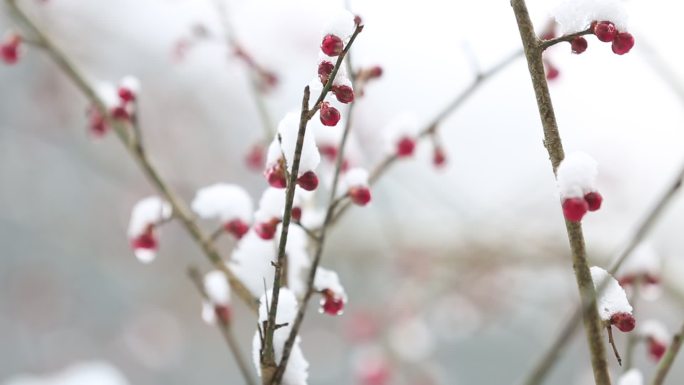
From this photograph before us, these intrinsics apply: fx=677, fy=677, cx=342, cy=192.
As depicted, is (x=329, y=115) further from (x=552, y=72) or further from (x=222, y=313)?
(x=552, y=72)

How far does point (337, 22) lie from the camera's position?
2.89 feet

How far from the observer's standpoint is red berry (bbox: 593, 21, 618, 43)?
869 millimetres

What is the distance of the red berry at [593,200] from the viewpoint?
31.6 inches

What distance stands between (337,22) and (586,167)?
36 centimetres

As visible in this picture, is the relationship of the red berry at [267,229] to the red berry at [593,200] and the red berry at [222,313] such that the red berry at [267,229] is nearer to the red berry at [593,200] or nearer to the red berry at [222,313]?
the red berry at [222,313]

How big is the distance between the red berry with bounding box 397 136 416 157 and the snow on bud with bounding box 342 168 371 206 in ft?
1.31

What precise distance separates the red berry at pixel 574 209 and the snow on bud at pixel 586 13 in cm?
25

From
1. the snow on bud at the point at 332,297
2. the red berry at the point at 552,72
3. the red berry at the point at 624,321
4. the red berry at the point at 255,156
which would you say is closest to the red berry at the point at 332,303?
the snow on bud at the point at 332,297

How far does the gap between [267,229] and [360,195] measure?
16cm

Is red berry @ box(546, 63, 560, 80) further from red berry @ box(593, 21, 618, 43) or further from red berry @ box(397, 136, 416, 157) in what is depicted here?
red berry @ box(593, 21, 618, 43)

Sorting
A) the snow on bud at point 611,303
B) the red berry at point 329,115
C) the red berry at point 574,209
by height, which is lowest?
the snow on bud at point 611,303

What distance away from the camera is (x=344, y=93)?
2.71ft

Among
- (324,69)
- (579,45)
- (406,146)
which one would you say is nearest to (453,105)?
(406,146)

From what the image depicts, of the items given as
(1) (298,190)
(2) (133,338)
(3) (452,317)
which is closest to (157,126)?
(2) (133,338)
